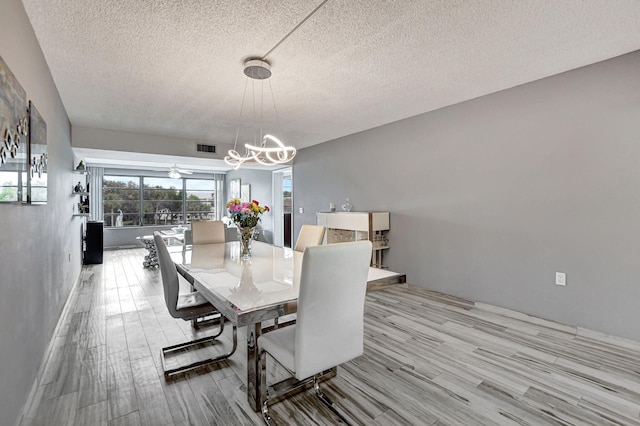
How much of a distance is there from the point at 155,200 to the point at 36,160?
7.66 m

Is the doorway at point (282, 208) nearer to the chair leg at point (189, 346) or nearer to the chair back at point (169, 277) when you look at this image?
the chair leg at point (189, 346)

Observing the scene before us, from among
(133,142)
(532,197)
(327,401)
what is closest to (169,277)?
(327,401)

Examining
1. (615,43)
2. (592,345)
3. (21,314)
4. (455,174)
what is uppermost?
(615,43)

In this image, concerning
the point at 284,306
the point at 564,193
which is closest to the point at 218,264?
the point at 284,306

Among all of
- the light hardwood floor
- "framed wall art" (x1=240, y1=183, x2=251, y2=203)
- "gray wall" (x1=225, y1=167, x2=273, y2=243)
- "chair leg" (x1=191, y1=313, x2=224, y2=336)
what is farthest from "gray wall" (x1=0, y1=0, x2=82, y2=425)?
"framed wall art" (x1=240, y1=183, x2=251, y2=203)

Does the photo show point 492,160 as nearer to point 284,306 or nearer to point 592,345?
A: point 592,345

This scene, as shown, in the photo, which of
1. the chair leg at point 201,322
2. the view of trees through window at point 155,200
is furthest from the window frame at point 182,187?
the chair leg at point 201,322

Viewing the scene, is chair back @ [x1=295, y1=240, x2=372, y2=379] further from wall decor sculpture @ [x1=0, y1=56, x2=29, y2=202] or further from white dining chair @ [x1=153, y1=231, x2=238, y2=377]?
wall decor sculpture @ [x1=0, y1=56, x2=29, y2=202]

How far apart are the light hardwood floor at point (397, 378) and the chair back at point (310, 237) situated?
98cm

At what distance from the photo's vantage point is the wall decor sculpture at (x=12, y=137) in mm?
1347

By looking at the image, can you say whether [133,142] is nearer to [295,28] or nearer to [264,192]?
[264,192]

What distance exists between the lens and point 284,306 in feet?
4.75

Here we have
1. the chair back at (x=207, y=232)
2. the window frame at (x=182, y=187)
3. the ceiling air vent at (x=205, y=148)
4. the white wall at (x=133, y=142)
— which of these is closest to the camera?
the chair back at (x=207, y=232)

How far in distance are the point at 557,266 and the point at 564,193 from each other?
705 millimetres
